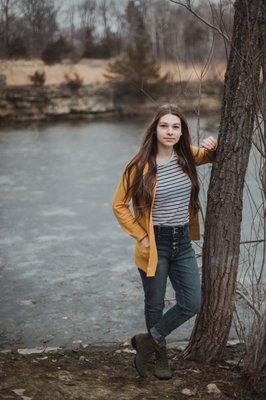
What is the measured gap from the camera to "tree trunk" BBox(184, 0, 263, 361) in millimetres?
3203

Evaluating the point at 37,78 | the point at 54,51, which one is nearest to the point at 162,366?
the point at 37,78

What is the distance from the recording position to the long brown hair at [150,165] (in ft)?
10.8

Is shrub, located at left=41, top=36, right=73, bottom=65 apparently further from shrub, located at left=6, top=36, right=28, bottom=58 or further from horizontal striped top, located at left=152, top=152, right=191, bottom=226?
horizontal striped top, located at left=152, top=152, right=191, bottom=226

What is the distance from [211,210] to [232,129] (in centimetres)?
56

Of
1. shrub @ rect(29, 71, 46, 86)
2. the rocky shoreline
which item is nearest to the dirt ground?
the rocky shoreline

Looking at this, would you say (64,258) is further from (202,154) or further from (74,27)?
(74,27)

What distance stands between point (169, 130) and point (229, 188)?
53 cm

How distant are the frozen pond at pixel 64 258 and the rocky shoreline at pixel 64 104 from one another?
11.2 m

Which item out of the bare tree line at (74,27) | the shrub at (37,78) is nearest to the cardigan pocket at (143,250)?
the bare tree line at (74,27)

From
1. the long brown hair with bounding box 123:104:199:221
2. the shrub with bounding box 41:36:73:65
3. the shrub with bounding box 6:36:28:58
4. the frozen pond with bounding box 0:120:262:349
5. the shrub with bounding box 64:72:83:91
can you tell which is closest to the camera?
the long brown hair with bounding box 123:104:199:221

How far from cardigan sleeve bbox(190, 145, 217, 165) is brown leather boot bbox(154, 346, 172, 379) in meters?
1.24

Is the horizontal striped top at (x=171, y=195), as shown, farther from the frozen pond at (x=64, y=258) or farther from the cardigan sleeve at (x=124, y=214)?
the frozen pond at (x=64, y=258)

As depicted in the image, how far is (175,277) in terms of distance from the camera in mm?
3449

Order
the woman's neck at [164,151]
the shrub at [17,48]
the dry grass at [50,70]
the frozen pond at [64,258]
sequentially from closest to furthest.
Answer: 1. the woman's neck at [164,151]
2. the frozen pond at [64,258]
3. the dry grass at [50,70]
4. the shrub at [17,48]
